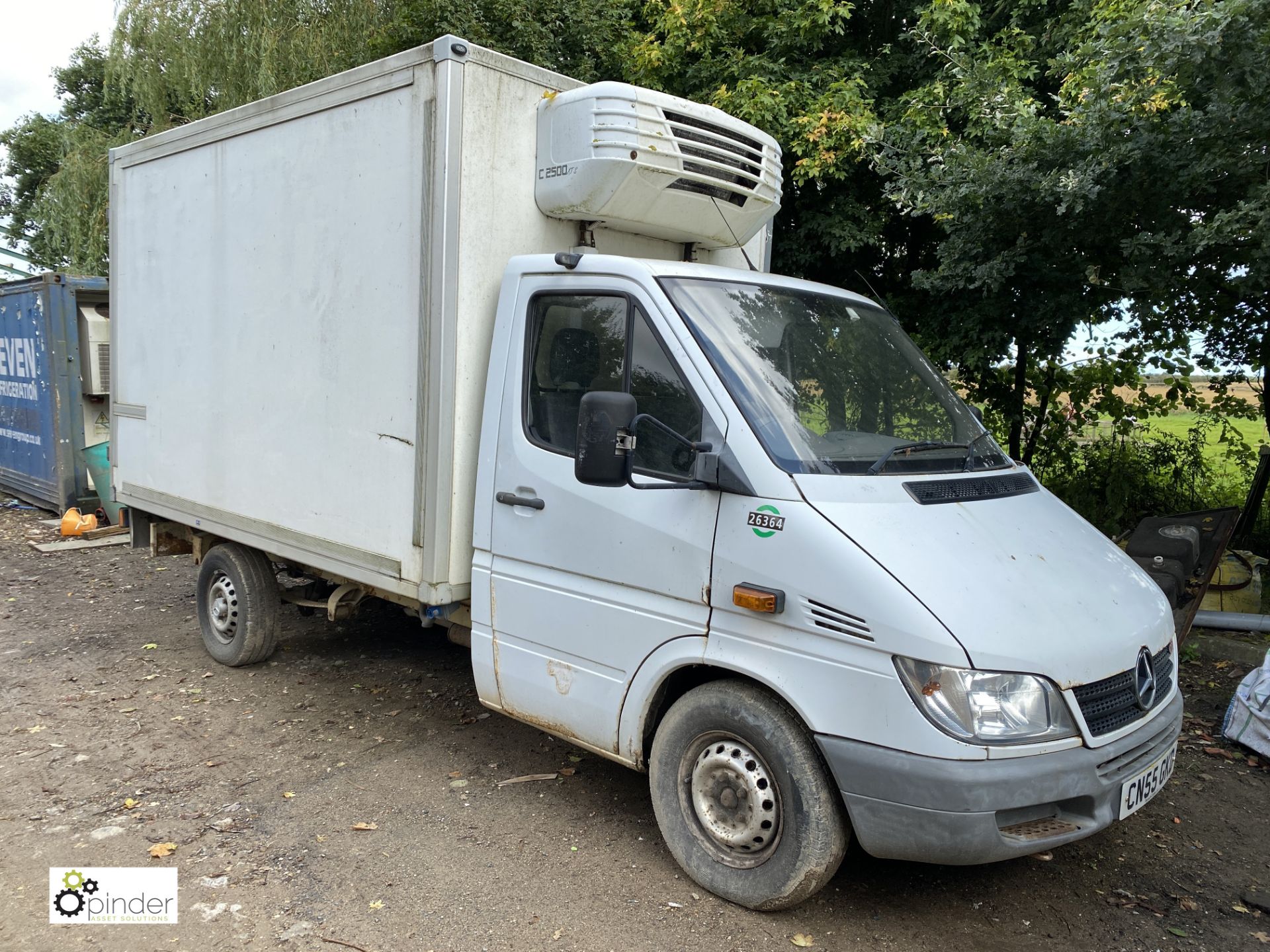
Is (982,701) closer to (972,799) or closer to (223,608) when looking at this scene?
(972,799)

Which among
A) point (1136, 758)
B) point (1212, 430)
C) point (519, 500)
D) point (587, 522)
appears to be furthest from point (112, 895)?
point (1212, 430)

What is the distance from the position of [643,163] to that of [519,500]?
156 cm

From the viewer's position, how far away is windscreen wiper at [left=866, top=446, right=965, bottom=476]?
3438 millimetres

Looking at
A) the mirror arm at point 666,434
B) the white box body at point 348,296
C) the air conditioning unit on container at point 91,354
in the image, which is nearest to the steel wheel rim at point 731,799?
the mirror arm at point 666,434

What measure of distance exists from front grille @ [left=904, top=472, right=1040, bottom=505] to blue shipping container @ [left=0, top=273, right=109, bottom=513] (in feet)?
34.5

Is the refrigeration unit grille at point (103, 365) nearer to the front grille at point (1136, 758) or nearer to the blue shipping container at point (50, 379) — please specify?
the blue shipping container at point (50, 379)

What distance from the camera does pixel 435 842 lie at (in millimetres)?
3969

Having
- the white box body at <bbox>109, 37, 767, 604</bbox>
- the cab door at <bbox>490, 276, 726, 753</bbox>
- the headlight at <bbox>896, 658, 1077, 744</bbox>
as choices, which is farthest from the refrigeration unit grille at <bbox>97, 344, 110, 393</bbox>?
the headlight at <bbox>896, 658, 1077, 744</bbox>

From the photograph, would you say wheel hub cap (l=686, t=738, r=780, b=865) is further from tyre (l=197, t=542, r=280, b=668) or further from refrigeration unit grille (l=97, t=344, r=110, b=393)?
refrigeration unit grille (l=97, t=344, r=110, b=393)

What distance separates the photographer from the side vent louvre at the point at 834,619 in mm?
3014

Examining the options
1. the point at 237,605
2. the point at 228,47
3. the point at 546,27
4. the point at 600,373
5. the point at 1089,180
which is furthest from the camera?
the point at 228,47

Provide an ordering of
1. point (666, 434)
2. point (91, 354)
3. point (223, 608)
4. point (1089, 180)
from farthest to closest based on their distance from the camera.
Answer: point (91, 354), point (223, 608), point (1089, 180), point (666, 434)

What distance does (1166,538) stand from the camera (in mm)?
6152

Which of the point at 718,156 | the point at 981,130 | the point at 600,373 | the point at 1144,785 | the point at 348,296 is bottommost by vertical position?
the point at 1144,785
